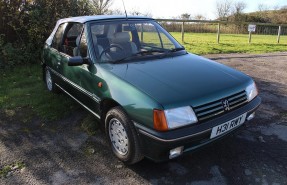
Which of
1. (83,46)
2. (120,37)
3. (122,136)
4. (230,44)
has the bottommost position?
(230,44)

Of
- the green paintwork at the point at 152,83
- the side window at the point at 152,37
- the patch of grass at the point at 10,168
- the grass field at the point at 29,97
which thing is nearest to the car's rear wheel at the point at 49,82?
the grass field at the point at 29,97

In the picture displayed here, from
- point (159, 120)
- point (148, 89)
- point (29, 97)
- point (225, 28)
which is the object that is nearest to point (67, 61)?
point (29, 97)

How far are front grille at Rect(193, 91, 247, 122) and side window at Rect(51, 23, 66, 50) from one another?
305 cm

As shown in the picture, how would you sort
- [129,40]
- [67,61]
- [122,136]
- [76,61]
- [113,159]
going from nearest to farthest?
1. [122,136]
2. [113,159]
3. [76,61]
4. [129,40]
5. [67,61]

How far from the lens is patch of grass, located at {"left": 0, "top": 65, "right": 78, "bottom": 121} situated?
4.87 metres

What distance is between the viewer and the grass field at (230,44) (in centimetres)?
1219

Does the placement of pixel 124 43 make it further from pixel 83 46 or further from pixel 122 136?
pixel 122 136

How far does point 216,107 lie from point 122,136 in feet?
3.60

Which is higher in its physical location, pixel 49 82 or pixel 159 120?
pixel 159 120

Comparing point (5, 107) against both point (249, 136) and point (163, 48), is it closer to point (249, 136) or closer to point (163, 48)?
point (163, 48)

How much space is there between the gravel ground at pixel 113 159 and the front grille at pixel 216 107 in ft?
1.90

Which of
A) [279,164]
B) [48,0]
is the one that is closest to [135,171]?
[279,164]

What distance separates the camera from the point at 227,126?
120 inches

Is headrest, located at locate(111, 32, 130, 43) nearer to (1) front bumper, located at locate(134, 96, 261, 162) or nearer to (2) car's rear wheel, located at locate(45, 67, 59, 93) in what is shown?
(1) front bumper, located at locate(134, 96, 261, 162)
